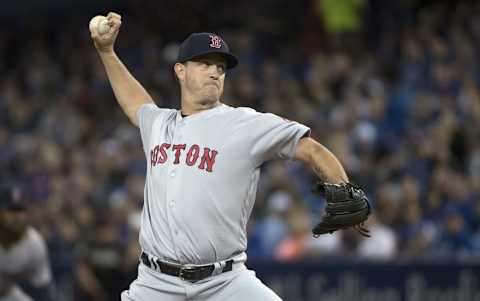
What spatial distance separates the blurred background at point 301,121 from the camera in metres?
10.5

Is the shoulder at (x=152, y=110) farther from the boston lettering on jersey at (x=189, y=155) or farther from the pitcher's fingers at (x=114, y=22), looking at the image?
the pitcher's fingers at (x=114, y=22)

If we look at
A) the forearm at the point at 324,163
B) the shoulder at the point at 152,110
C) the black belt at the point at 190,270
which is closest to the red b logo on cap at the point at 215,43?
the shoulder at the point at 152,110

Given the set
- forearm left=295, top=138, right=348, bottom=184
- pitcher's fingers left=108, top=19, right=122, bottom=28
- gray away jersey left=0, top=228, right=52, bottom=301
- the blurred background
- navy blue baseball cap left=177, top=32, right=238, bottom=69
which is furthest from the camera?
the blurred background

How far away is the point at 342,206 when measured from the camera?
16.4ft

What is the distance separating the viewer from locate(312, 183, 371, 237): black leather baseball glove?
4996 millimetres

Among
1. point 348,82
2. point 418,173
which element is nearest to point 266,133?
point 418,173

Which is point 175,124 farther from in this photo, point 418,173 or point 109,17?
point 418,173

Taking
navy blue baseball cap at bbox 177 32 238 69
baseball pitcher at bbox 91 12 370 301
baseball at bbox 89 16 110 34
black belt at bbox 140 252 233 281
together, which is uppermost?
baseball at bbox 89 16 110 34

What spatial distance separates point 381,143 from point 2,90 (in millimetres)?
7733

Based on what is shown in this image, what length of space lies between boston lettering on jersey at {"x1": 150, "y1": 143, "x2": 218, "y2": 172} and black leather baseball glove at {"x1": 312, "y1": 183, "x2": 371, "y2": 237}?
55 cm

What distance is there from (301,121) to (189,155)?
790cm

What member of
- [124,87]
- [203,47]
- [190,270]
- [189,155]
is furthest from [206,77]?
[190,270]

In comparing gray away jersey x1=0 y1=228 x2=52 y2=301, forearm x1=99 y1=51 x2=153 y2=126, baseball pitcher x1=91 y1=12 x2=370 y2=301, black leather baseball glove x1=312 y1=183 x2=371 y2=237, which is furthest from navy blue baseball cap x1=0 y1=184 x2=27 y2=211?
black leather baseball glove x1=312 y1=183 x2=371 y2=237

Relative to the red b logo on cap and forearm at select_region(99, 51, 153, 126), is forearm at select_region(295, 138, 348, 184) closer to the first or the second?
the red b logo on cap
